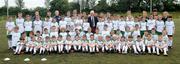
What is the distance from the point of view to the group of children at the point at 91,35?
15.3 meters

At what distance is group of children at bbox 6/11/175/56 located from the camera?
50.2 feet

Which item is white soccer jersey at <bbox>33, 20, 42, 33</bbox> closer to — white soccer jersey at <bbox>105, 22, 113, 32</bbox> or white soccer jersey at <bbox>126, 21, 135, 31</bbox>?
white soccer jersey at <bbox>105, 22, 113, 32</bbox>

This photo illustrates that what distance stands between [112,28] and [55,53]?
2793 mm

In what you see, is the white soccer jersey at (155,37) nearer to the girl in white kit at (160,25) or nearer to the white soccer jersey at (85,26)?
the girl in white kit at (160,25)

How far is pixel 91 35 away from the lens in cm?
1553

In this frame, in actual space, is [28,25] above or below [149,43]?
above

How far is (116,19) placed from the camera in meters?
16.5

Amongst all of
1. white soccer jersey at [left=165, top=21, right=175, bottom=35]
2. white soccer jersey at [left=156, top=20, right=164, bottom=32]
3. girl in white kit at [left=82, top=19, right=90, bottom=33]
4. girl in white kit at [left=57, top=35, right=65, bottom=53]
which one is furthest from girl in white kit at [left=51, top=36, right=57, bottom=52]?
white soccer jersey at [left=165, top=21, right=175, bottom=35]

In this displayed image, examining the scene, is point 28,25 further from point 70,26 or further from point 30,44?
point 70,26

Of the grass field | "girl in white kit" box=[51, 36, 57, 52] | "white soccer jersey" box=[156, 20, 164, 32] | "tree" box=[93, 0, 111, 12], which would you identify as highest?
"tree" box=[93, 0, 111, 12]

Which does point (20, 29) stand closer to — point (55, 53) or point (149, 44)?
point (55, 53)

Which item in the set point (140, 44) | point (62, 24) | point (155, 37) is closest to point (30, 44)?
point (62, 24)

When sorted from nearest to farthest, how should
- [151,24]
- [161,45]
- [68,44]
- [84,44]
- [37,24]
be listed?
1. [161,45]
2. [68,44]
3. [84,44]
4. [151,24]
5. [37,24]

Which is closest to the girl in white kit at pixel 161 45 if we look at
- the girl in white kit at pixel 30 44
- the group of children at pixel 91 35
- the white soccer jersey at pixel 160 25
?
the group of children at pixel 91 35
